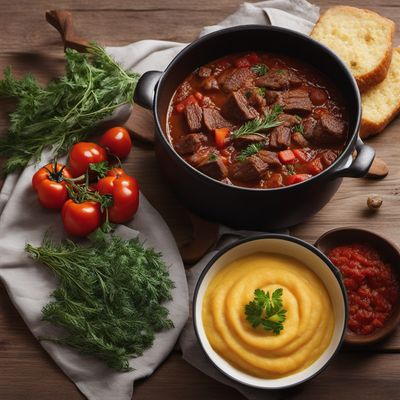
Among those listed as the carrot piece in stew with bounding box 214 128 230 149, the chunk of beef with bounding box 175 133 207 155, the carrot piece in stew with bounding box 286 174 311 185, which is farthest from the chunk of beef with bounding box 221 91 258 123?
the carrot piece in stew with bounding box 286 174 311 185

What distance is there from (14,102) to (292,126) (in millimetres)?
2041

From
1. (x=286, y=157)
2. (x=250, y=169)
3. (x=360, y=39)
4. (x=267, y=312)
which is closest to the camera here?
(x=267, y=312)

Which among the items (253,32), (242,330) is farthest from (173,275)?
(253,32)

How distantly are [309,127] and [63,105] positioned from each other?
1707 millimetres

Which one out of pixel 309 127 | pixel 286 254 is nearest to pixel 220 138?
pixel 309 127

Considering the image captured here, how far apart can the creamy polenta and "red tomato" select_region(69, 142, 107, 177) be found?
3.85 ft

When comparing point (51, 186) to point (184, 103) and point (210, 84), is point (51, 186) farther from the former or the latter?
point (210, 84)

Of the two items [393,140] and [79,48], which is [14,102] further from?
[393,140]

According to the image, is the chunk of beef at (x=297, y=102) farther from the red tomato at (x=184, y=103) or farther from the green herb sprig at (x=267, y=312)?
the green herb sprig at (x=267, y=312)

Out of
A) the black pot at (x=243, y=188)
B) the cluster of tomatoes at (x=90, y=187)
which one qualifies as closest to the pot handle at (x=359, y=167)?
the black pot at (x=243, y=188)

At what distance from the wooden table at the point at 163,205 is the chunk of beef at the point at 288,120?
670 mm

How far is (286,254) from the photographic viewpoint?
472 cm

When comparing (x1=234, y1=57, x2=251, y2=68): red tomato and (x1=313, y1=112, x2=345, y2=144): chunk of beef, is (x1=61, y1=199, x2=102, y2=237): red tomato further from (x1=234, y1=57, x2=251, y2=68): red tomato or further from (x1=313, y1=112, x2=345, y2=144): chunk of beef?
(x1=313, y1=112, x2=345, y2=144): chunk of beef

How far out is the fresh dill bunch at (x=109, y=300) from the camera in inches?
182
